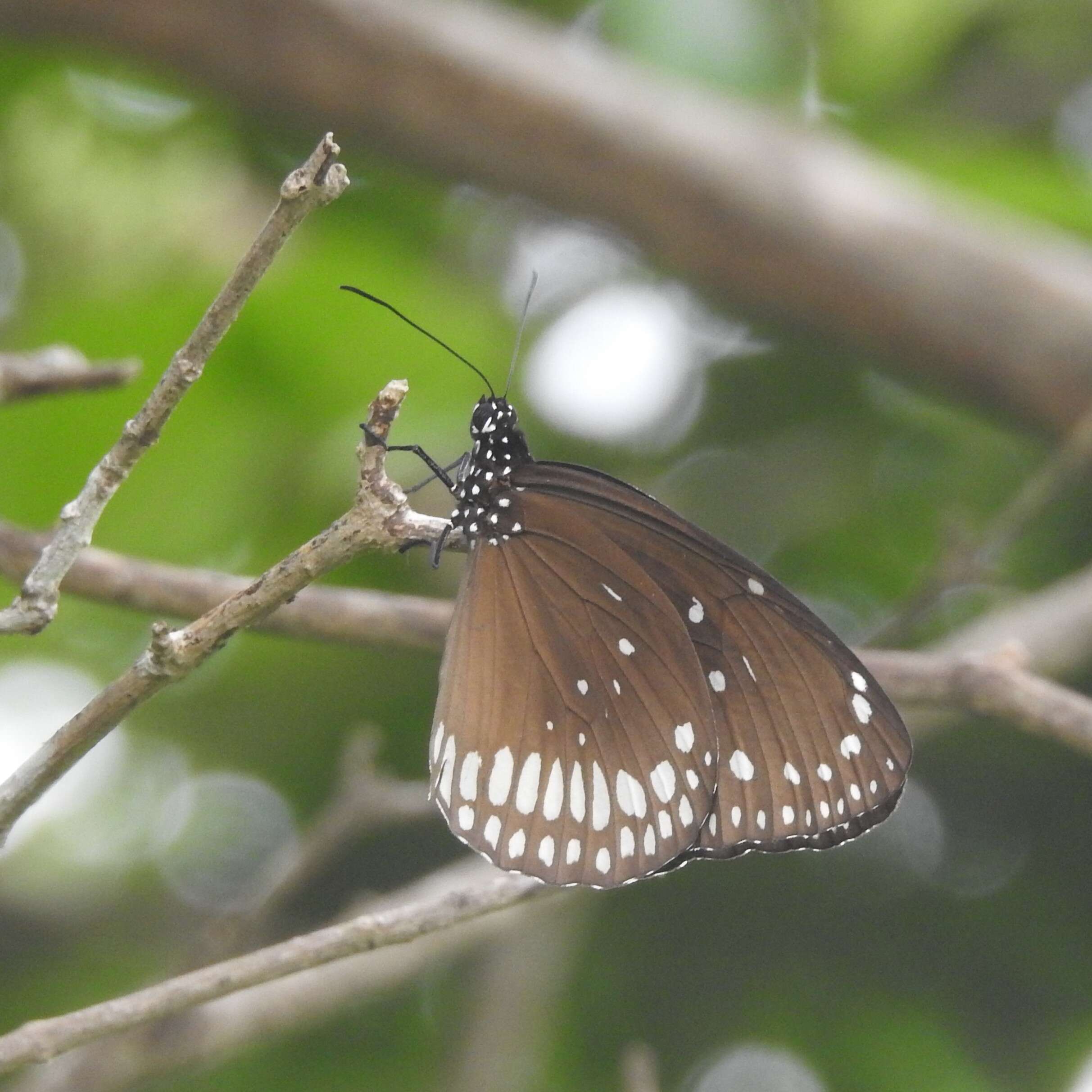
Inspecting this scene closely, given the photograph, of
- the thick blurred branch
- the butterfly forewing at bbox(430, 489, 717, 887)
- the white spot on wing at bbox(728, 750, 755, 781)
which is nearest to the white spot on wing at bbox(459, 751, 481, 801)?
the butterfly forewing at bbox(430, 489, 717, 887)

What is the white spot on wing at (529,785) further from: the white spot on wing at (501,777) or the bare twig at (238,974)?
the bare twig at (238,974)

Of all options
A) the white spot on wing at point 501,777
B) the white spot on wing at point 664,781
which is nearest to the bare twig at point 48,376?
the white spot on wing at point 501,777

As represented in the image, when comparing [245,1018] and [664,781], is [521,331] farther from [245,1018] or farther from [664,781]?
[245,1018]

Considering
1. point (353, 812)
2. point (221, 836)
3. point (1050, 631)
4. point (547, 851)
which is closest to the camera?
point (547, 851)

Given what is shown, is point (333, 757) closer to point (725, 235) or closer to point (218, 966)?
point (725, 235)

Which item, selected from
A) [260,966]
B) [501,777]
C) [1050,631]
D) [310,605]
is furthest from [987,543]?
[260,966]

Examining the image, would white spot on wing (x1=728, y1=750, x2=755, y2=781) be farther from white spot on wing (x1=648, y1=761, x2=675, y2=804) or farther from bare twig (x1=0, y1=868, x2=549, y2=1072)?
bare twig (x1=0, y1=868, x2=549, y2=1072)
